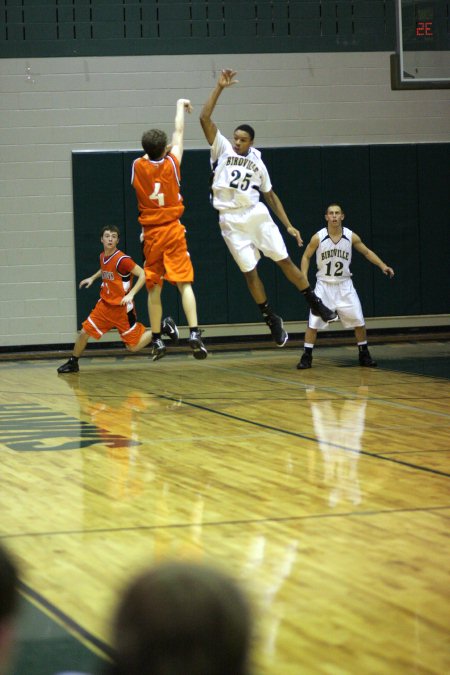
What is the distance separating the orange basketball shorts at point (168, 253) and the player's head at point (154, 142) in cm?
63

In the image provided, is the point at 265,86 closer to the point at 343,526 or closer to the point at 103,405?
the point at 103,405

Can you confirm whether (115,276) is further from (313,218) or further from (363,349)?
(313,218)

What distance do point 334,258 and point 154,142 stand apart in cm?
330

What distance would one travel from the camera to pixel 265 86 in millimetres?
14430

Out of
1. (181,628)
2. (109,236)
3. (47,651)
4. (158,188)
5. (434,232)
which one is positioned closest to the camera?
(181,628)

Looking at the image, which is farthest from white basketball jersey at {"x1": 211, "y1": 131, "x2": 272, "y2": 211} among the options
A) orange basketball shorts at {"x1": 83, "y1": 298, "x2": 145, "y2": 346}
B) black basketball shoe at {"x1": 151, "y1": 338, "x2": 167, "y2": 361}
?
orange basketball shorts at {"x1": 83, "y1": 298, "x2": 145, "y2": 346}

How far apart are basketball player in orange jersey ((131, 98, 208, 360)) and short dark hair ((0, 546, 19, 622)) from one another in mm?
7798

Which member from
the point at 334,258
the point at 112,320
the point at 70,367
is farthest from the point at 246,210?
the point at 70,367

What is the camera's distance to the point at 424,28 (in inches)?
425

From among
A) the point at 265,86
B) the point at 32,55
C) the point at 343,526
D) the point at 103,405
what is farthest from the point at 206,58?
the point at 343,526

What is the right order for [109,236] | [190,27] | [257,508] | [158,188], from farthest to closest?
[190,27] < [109,236] < [158,188] < [257,508]

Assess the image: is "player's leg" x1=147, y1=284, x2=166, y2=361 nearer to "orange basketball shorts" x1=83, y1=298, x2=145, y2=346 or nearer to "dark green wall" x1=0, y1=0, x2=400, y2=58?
"orange basketball shorts" x1=83, y1=298, x2=145, y2=346

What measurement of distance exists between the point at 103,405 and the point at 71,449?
2.09 metres

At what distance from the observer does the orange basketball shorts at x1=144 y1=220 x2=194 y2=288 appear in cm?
920
